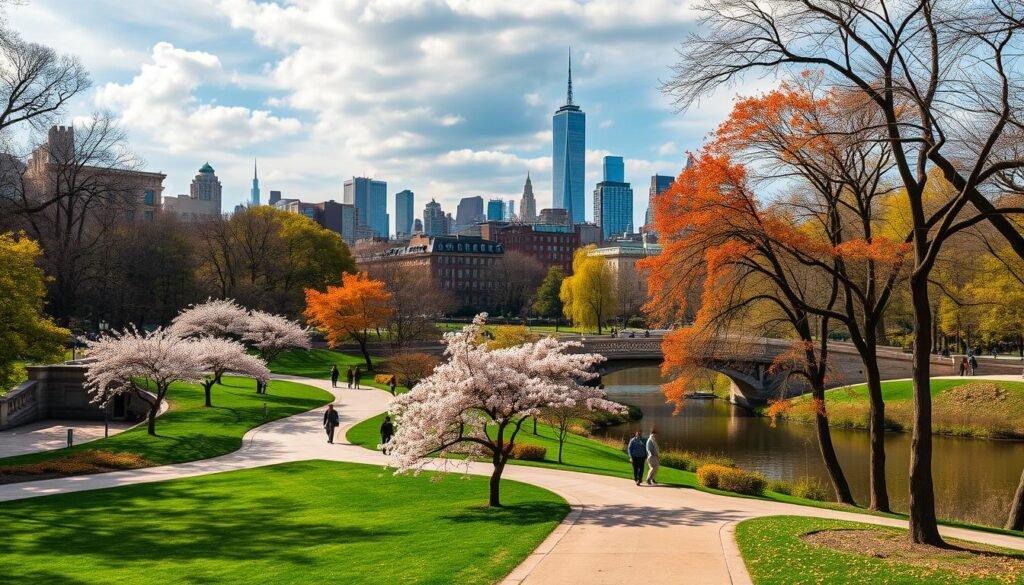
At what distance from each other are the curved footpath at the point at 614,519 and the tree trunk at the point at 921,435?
9.71 feet

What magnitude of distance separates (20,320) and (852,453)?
38550 millimetres

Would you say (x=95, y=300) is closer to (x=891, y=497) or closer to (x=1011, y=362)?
(x=891, y=497)

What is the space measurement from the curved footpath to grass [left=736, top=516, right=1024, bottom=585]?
0.40 meters

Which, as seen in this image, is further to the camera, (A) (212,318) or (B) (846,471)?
(A) (212,318)

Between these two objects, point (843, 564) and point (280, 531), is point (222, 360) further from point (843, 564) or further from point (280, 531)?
point (843, 564)

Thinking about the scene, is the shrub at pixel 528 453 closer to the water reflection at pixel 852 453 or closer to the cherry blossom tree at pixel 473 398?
the cherry blossom tree at pixel 473 398

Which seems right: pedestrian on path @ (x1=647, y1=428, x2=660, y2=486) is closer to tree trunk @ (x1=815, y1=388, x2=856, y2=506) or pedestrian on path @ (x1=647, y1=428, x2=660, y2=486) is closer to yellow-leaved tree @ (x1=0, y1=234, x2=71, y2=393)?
tree trunk @ (x1=815, y1=388, x2=856, y2=506)

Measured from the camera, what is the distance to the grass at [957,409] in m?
46.0

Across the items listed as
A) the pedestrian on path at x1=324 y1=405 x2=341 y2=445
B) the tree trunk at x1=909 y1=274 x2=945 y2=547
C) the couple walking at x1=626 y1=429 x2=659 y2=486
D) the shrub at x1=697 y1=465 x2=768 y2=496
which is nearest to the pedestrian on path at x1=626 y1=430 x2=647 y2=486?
the couple walking at x1=626 y1=429 x2=659 y2=486

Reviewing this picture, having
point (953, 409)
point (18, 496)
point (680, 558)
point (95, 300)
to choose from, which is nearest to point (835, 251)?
point (680, 558)

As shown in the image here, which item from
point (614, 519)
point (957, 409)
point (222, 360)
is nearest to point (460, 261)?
point (957, 409)

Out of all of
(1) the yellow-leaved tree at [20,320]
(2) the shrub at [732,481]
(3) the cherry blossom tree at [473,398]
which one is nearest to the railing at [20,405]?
(1) the yellow-leaved tree at [20,320]

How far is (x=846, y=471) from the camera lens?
36281 millimetres

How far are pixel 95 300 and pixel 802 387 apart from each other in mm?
55298
